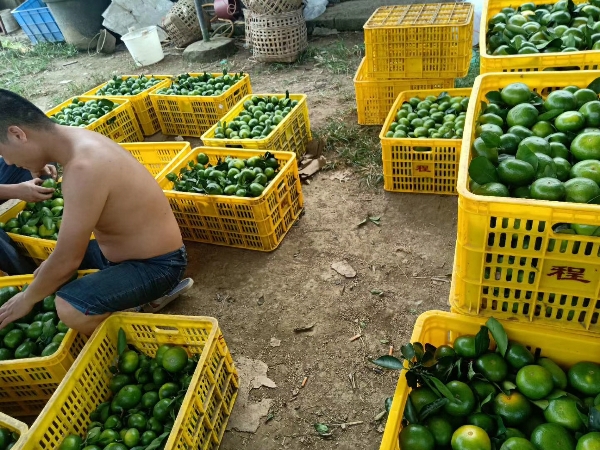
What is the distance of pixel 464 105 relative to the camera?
4195 mm

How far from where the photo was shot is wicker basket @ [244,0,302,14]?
23.7ft

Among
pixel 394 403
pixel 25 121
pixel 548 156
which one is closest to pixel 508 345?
pixel 394 403

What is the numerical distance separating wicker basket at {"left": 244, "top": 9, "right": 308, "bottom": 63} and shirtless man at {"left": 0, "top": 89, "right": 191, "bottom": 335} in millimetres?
5421

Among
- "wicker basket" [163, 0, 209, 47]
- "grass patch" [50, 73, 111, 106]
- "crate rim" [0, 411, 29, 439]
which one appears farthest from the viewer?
"wicker basket" [163, 0, 209, 47]

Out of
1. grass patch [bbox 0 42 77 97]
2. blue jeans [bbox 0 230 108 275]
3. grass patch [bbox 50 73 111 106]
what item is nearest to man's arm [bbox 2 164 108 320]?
blue jeans [bbox 0 230 108 275]

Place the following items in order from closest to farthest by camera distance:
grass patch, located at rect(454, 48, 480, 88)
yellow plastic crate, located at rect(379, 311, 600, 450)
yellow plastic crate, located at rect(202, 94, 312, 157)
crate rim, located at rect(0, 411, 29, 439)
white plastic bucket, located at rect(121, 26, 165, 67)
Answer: yellow plastic crate, located at rect(379, 311, 600, 450) → crate rim, located at rect(0, 411, 29, 439) → yellow plastic crate, located at rect(202, 94, 312, 157) → grass patch, located at rect(454, 48, 480, 88) → white plastic bucket, located at rect(121, 26, 165, 67)

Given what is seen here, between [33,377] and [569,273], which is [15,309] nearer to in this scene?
[33,377]

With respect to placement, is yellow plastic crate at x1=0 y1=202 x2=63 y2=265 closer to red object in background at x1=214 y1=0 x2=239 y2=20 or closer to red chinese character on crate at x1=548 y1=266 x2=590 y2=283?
red chinese character on crate at x1=548 y1=266 x2=590 y2=283

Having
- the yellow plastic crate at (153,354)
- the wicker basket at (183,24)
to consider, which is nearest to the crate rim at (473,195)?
the yellow plastic crate at (153,354)

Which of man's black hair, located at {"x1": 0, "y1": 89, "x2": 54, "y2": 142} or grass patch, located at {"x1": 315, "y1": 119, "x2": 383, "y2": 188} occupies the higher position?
man's black hair, located at {"x1": 0, "y1": 89, "x2": 54, "y2": 142}

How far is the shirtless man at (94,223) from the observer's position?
8.11 feet

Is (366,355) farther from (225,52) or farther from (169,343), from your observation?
(225,52)

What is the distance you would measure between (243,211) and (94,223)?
1.35m

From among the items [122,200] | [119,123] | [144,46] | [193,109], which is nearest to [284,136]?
[193,109]
